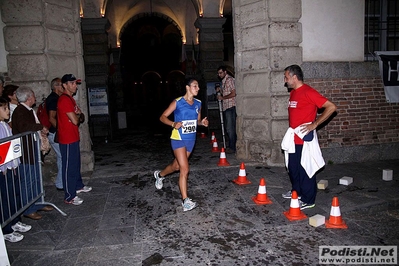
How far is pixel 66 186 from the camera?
5680 millimetres

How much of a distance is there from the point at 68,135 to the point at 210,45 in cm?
1097

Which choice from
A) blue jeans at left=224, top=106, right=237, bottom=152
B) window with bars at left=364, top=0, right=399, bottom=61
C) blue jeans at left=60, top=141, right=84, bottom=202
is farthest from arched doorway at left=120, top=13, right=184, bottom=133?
blue jeans at left=60, top=141, right=84, bottom=202

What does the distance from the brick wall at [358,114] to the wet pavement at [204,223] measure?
2.76ft

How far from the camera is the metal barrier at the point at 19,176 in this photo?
440 centimetres

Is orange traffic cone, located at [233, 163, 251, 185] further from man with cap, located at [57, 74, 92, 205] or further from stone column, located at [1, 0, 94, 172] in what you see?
stone column, located at [1, 0, 94, 172]

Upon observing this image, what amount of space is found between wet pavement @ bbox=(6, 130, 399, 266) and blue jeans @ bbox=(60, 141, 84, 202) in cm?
30

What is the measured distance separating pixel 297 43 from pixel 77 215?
241 inches

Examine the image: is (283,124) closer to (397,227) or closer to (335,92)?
(335,92)

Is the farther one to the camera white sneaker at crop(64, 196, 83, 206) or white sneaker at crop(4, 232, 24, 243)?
white sneaker at crop(64, 196, 83, 206)

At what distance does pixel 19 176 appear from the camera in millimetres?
4785

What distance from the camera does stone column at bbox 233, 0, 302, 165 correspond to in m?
7.41

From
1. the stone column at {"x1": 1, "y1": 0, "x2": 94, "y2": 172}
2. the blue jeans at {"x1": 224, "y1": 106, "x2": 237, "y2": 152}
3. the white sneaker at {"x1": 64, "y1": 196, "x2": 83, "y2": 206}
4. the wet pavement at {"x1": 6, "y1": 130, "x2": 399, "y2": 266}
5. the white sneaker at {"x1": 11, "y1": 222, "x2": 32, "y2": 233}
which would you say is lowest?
the wet pavement at {"x1": 6, "y1": 130, "x2": 399, "y2": 266}

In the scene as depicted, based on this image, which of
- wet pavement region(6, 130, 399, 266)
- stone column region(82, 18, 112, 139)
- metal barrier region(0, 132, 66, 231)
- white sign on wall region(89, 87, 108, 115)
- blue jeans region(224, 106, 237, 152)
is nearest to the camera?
wet pavement region(6, 130, 399, 266)

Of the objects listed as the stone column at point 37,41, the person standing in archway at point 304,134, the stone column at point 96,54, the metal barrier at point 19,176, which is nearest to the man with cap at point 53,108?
the metal barrier at point 19,176
